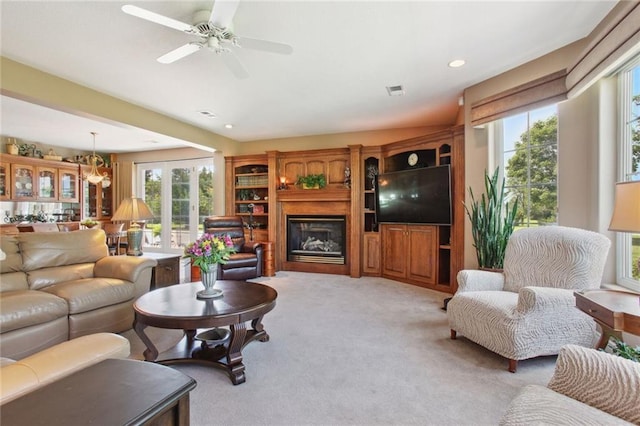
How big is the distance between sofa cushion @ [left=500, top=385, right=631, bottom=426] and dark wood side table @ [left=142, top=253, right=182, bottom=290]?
3.56 meters

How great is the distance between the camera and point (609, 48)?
6.60 ft

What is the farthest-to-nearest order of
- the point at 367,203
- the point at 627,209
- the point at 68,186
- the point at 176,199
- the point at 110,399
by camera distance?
the point at 176,199
the point at 68,186
the point at 367,203
the point at 627,209
the point at 110,399

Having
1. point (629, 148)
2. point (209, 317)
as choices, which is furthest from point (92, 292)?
point (629, 148)

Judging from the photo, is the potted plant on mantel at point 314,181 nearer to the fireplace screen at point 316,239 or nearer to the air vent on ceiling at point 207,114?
the fireplace screen at point 316,239

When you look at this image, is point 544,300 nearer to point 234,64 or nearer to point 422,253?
point 422,253

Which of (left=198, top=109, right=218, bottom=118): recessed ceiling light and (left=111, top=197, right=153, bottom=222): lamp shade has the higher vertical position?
(left=198, top=109, right=218, bottom=118): recessed ceiling light

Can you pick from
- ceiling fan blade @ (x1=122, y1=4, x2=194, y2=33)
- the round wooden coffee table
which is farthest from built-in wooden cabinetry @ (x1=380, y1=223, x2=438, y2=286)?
ceiling fan blade @ (x1=122, y1=4, x2=194, y2=33)

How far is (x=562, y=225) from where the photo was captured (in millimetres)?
2748

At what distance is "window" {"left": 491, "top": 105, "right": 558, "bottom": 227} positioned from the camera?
291cm

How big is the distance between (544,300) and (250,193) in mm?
5314

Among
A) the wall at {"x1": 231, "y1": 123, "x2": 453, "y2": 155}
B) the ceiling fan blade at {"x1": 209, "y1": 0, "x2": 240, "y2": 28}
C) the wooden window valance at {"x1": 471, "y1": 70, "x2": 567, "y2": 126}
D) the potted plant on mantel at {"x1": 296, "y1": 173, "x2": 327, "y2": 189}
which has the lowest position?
the potted plant on mantel at {"x1": 296, "y1": 173, "x2": 327, "y2": 189}

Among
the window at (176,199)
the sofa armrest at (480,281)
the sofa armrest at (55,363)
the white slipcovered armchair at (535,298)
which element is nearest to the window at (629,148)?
the white slipcovered armchair at (535,298)

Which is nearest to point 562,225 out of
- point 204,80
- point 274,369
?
point 274,369

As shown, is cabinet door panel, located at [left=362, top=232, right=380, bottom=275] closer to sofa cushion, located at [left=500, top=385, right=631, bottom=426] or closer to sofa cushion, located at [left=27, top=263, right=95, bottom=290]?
sofa cushion, located at [left=27, top=263, right=95, bottom=290]
